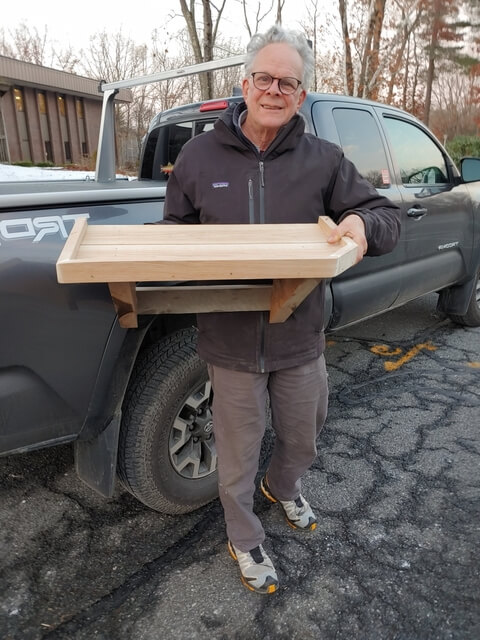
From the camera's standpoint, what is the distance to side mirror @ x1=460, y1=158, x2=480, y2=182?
13.1ft

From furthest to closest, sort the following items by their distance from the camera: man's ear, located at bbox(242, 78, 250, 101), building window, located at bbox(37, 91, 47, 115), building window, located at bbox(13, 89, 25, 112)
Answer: building window, located at bbox(37, 91, 47, 115) → building window, located at bbox(13, 89, 25, 112) → man's ear, located at bbox(242, 78, 250, 101)

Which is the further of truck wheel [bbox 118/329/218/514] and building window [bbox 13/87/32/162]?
building window [bbox 13/87/32/162]

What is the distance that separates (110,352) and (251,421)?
0.58 meters

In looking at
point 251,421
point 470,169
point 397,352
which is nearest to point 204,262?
point 251,421

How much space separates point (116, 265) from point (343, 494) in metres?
1.80

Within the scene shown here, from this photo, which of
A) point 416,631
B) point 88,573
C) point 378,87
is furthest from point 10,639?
point 378,87

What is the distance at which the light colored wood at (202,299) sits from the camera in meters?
1.71

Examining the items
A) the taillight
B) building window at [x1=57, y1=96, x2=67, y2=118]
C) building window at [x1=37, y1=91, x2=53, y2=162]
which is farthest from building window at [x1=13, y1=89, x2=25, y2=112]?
the taillight

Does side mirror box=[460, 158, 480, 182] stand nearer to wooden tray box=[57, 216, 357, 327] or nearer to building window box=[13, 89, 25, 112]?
wooden tray box=[57, 216, 357, 327]

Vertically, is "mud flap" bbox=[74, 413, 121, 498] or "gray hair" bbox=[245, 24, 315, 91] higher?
"gray hair" bbox=[245, 24, 315, 91]

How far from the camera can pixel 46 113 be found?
81.3 ft

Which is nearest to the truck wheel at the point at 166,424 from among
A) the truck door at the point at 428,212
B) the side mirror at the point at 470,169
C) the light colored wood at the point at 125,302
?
the light colored wood at the point at 125,302

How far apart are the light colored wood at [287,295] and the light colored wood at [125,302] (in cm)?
44

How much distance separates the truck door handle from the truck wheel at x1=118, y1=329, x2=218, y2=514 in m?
2.05
